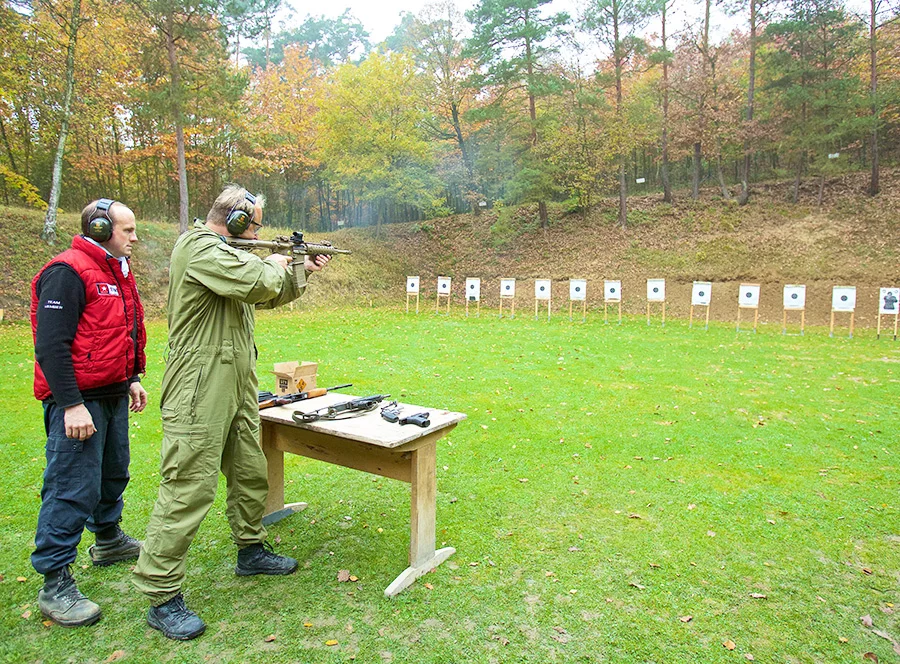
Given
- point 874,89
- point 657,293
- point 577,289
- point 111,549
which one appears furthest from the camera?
point 577,289

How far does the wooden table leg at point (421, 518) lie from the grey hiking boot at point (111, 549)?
1303mm

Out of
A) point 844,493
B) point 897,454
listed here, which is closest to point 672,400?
point 897,454

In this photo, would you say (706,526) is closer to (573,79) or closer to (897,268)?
(897,268)

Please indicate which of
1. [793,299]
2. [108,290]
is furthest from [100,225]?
[793,299]

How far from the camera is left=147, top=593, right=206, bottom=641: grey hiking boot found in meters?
2.04

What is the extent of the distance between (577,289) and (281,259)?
576 inches

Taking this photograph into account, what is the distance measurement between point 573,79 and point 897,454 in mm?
18544

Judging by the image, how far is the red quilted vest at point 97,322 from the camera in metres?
2.19

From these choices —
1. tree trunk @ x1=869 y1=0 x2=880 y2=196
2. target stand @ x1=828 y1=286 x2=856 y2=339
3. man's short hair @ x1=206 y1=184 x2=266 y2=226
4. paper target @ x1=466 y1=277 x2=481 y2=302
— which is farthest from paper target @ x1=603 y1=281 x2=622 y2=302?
man's short hair @ x1=206 y1=184 x2=266 y2=226

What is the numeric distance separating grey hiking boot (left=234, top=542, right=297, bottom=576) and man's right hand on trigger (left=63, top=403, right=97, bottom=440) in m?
0.87

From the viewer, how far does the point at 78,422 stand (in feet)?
6.86

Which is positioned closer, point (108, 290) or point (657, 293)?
point (108, 290)

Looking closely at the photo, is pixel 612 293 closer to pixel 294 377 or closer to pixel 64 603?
pixel 294 377

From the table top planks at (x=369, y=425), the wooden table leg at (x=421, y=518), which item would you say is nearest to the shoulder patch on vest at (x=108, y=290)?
the table top planks at (x=369, y=425)
